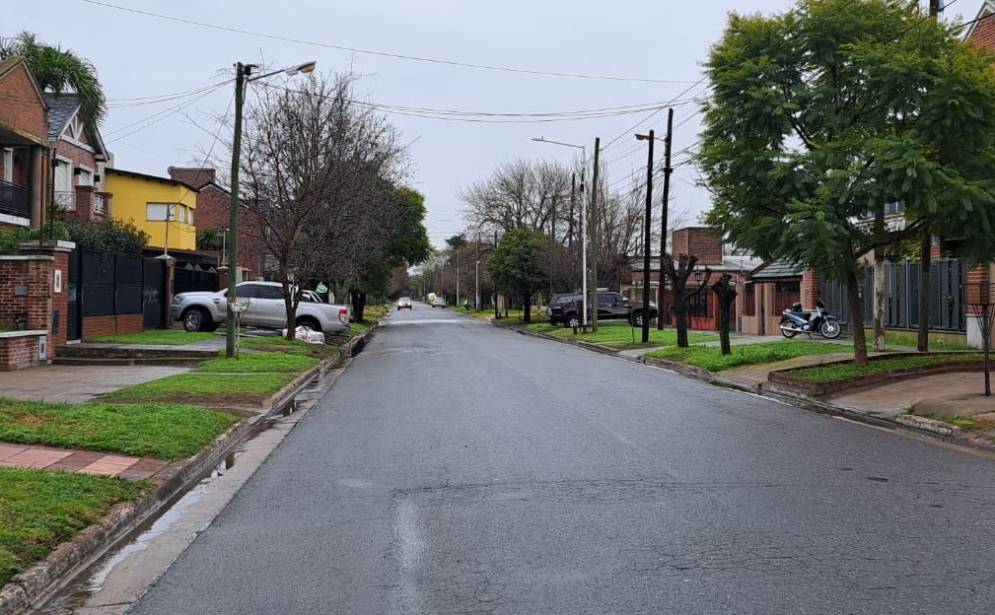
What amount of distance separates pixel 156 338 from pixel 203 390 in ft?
32.3

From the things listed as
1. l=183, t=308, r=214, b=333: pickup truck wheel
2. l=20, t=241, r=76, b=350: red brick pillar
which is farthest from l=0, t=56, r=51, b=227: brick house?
l=20, t=241, r=76, b=350: red brick pillar

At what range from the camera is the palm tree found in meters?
33.0

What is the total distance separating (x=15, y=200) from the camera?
2717 centimetres

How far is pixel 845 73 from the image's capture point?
15.3m

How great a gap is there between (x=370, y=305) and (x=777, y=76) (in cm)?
9421

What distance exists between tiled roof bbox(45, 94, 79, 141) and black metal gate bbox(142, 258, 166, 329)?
333 inches

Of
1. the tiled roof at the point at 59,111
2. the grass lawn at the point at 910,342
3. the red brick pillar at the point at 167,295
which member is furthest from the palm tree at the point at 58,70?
the grass lawn at the point at 910,342

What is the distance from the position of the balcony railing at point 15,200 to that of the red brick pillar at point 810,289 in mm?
24673

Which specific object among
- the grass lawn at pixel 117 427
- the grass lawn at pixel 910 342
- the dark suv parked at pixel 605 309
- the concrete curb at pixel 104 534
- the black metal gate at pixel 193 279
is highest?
the black metal gate at pixel 193 279

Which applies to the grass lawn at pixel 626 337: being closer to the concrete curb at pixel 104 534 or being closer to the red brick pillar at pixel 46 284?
the red brick pillar at pixel 46 284

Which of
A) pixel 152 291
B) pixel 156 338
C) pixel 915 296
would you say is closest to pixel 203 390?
pixel 156 338

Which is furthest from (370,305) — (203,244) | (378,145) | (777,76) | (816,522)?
(816,522)

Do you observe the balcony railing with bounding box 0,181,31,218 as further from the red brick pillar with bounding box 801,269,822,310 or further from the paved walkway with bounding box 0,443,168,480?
the red brick pillar with bounding box 801,269,822,310

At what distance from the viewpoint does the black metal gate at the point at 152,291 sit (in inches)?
1013
